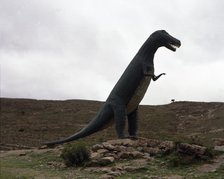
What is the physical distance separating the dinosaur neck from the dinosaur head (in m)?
0.16

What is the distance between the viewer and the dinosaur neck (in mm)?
17000

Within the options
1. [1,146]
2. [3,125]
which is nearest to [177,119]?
[3,125]

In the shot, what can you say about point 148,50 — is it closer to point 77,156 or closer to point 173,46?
point 173,46

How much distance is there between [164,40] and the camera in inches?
671

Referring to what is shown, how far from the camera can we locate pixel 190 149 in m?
13.7

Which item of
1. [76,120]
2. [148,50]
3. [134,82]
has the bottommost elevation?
[76,120]

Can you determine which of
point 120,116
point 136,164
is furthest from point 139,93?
point 136,164

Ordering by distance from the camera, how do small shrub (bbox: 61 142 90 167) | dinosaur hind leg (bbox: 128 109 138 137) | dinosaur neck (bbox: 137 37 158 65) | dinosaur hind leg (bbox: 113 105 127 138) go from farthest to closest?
dinosaur hind leg (bbox: 128 109 138 137)
dinosaur neck (bbox: 137 37 158 65)
dinosaur hind leg (bbox: 113 105 127 138)
small shrub (bbox: 61 142 90 167)

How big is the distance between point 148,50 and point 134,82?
138 cm

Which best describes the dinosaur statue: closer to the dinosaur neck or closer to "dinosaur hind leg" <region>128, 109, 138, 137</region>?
the dinosaur neck

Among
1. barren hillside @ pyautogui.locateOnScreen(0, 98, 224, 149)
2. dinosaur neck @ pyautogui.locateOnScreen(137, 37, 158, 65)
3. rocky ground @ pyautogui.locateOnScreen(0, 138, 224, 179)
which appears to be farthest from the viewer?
barren hillside @ pyautogui.locateOnScreen(0, 98, 224, 149)

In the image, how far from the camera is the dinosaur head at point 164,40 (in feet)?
55.8

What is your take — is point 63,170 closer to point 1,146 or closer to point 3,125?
point 1,146

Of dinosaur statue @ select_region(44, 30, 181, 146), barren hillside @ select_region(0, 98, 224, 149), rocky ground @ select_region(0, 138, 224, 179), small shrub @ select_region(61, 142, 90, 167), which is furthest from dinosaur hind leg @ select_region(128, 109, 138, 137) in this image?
barren hillside @ select_region(0, 98, 224, 149)
